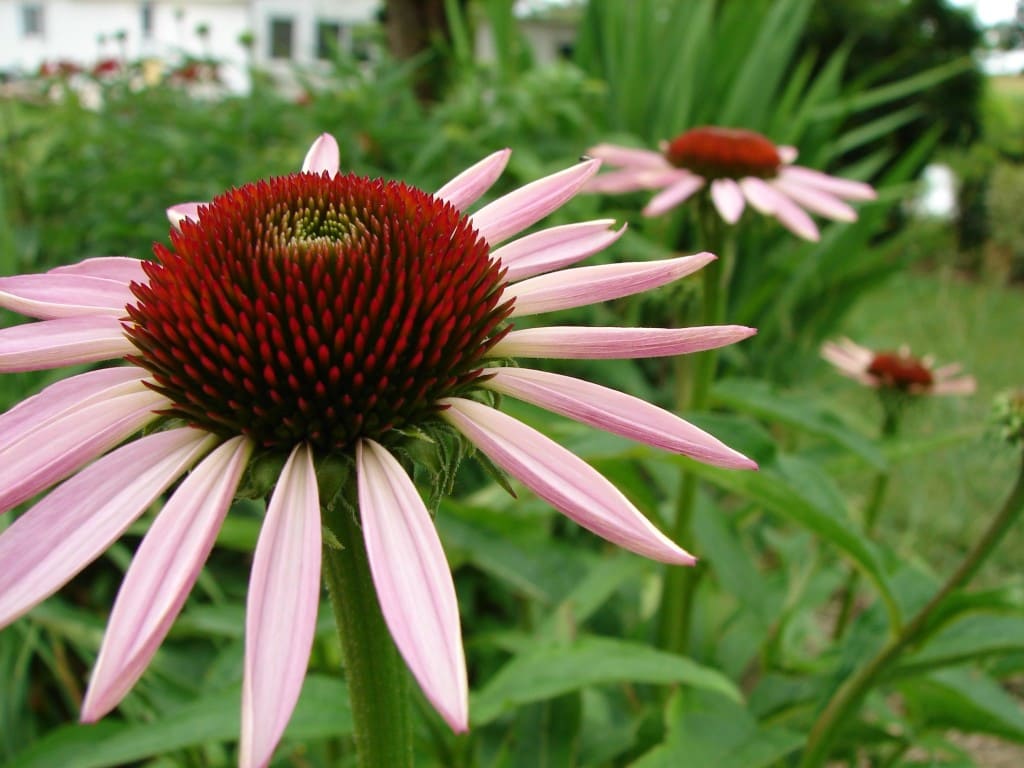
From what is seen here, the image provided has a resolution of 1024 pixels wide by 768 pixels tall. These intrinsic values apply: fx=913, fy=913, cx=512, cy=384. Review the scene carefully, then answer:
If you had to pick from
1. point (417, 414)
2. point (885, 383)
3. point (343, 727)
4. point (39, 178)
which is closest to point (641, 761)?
point (343, 727)

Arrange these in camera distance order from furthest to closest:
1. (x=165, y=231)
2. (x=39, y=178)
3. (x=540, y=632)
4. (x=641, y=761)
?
(x=39, y=178)
(x=165, y=231)
(x=540, y=632)
(x=641, y=761)

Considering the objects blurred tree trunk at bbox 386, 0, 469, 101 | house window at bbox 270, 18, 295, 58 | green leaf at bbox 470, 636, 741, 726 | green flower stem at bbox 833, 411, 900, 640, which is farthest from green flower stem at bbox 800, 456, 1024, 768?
house window at bbox 270, 18, 295, 58

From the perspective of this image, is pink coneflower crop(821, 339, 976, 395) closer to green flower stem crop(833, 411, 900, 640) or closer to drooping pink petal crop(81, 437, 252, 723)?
green flower stem crop(833, 411, 900, 640)

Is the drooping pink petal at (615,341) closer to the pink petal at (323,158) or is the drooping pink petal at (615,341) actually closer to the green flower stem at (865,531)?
the pink petal at (323,158)

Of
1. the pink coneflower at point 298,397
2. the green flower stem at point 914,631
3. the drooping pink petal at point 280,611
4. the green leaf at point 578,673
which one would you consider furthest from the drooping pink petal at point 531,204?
the green flower stem at point 914,631

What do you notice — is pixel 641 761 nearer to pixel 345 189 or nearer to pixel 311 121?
pixel 345 189

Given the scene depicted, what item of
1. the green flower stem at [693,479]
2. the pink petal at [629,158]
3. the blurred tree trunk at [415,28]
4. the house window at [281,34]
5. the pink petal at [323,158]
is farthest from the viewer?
the house window at [281,34]
